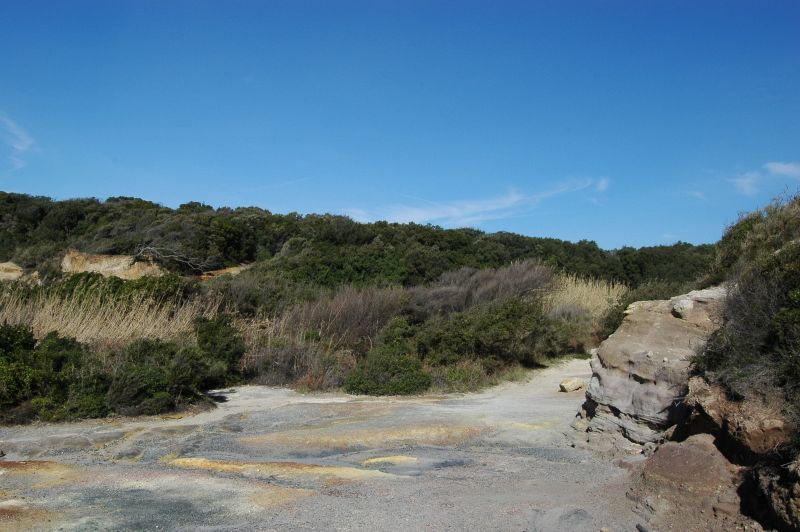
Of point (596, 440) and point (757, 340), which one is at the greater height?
point (757, 340)

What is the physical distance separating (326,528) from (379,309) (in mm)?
13827

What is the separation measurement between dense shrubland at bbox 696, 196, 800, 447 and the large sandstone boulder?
0.79 metres

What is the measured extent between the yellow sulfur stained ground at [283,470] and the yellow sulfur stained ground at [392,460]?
0.40m

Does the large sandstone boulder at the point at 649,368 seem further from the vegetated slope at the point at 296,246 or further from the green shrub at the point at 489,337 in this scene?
the vegetated slope at the point at 296,246

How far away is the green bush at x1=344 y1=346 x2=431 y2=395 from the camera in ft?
45.4

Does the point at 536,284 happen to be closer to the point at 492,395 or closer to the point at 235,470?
the point at 492,395

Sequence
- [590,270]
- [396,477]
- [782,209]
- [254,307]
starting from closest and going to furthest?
1. [396,477]
2. [782,209]
3. [254,307]
4. [590,270]

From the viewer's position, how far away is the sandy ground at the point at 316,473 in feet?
18.4

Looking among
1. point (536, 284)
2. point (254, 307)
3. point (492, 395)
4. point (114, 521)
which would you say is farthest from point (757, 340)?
point (536, 284)

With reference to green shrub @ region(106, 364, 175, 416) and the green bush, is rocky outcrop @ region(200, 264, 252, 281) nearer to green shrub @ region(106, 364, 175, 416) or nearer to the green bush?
the green bush

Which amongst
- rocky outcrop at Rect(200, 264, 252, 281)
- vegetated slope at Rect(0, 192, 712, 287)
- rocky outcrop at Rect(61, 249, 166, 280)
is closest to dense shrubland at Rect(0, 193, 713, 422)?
vegetated slope at Rect(0, 192, 712, 287)

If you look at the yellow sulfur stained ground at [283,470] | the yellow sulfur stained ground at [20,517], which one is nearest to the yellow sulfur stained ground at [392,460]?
the yellow sulfur stained ground at [283,470]

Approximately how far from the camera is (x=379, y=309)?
63.0ft

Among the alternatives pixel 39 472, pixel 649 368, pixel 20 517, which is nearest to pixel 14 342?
pixel 39 472
